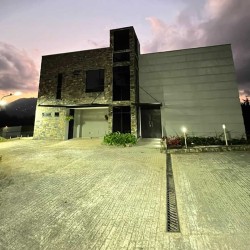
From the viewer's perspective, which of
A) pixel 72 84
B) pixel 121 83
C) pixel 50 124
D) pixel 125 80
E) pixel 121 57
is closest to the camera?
pixel 125 80

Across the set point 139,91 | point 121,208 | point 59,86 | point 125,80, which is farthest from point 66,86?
point 121,208

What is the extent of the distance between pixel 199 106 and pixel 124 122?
6.54 m

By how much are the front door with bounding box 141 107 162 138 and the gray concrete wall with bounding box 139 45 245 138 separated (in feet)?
2.34

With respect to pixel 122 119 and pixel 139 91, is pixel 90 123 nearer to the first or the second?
pixel 122 119

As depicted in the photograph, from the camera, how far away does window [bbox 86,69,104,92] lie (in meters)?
15.6

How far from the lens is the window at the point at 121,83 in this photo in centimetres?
1460

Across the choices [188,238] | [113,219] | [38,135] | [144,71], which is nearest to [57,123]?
[38,135]

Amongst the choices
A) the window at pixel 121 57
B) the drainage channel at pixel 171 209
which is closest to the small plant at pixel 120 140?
the drainage channel at pixel 171 209

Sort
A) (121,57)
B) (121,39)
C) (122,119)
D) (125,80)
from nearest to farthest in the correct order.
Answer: (122,119) → (125,80) → (121,57) → (121,39)

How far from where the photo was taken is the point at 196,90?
1405 centimetres

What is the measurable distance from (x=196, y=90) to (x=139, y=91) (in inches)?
198

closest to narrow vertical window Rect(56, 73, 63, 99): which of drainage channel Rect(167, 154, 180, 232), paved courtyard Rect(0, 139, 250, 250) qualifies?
paved courtyard Rect(0, 139, 250, 250)

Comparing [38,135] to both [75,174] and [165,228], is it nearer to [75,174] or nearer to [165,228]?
[75,174]

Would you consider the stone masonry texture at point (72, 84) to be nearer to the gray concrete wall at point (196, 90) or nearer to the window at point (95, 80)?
the window at point (95, 80)
